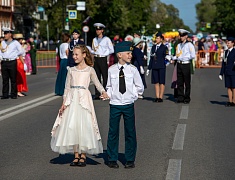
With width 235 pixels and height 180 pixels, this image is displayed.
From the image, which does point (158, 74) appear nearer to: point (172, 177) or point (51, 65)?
point (172, 177)

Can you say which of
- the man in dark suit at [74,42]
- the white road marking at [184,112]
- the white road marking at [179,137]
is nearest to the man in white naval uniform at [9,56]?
the man in dark suit at [74,42]

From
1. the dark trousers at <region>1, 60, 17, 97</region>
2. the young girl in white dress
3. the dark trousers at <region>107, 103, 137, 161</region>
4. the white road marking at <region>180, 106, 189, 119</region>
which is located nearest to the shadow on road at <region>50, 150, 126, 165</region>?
the young girl in white dress

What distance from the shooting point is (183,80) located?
673 inches

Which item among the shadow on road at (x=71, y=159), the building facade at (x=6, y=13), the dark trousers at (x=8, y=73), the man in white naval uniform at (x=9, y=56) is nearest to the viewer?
the shadow on road at (x=71, y=159)

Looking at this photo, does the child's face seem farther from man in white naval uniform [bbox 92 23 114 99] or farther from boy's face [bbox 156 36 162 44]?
boy's face [bbox 156 36 162 44]

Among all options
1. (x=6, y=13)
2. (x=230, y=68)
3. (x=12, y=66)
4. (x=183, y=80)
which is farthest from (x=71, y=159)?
(x=6, y=13)

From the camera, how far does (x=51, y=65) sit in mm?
43969

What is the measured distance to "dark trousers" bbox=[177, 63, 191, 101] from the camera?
664 inches

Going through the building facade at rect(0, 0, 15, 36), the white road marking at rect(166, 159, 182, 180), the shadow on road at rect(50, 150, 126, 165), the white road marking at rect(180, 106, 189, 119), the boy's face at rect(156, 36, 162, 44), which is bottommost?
the white road marking at rect(180, 106, 189, 119)

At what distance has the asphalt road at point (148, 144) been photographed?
805cm

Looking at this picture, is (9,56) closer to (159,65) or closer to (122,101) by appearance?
(159,65)

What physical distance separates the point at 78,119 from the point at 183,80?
9050 mm

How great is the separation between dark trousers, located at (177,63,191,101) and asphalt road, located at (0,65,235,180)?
0.89ft

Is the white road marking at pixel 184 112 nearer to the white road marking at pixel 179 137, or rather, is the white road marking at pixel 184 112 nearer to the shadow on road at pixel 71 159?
the white road marking at pixel 179 137
